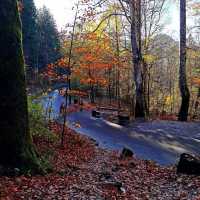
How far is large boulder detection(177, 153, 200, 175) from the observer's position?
9.50 meters

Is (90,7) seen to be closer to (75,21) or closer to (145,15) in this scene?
(75,21)

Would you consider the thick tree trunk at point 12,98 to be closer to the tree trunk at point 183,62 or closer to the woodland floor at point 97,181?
the woodland floor at point 97,181

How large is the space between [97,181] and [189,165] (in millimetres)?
2547

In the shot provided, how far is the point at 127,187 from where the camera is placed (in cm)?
869

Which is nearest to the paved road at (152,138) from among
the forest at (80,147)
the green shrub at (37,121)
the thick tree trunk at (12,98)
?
the forest at (80,147)

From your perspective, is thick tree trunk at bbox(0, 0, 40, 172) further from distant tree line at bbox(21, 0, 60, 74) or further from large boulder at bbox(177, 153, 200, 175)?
distant tree line at bbox(21, 0, 60, 74)

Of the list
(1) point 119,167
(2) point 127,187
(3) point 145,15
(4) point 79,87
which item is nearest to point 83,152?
(1) point 119,167

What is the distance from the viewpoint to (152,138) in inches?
639

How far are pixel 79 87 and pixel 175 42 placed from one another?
537 inches

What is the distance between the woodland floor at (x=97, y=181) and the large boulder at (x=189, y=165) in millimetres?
244

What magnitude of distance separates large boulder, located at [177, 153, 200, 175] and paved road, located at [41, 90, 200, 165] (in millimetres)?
2146

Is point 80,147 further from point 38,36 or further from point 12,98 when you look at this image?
point 38,36

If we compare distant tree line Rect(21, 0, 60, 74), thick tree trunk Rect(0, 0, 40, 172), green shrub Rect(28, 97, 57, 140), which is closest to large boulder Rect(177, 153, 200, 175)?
thick tree trunk Rect(0, 0, 40, 172)

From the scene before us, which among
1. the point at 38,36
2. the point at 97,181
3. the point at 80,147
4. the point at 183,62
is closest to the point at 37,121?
the point at 80,147
